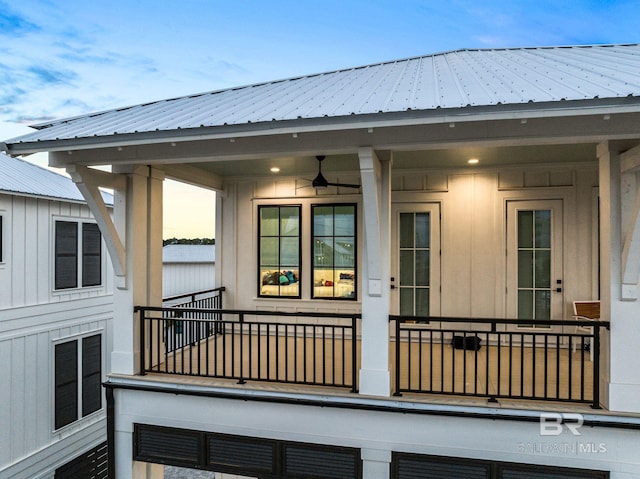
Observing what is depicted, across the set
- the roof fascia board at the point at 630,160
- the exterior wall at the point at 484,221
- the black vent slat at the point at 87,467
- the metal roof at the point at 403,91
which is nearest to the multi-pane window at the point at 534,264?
the exterior wall at the point at 484,221

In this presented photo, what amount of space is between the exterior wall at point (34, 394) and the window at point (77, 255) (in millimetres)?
458

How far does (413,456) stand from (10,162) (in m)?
8.65

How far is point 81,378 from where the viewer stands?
7605 mm

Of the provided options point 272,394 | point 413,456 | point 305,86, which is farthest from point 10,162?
point 413,456

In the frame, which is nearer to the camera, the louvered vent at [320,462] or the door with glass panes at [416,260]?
the louvered vent at [320,462]

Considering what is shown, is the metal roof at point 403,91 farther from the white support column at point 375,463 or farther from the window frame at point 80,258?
the window frame at point 80,258

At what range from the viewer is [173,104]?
16.1ft

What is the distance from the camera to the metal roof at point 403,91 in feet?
9.84

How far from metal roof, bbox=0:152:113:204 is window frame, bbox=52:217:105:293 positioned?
1.66 feet

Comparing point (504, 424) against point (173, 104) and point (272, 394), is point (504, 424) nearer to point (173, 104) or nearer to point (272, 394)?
point (272, 394)

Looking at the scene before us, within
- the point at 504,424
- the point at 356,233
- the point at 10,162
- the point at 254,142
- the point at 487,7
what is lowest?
the point at 504,424

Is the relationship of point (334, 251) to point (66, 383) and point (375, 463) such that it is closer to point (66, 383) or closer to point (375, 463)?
point (375, 463)

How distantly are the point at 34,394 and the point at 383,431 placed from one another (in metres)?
6.32

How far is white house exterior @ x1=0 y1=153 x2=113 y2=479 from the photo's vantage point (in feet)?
20.7
